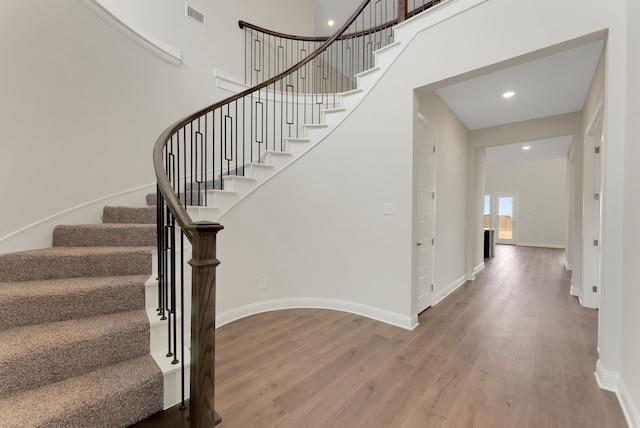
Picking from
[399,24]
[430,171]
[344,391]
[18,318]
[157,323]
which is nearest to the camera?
[18,318]

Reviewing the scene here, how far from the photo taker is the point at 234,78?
4492 mm

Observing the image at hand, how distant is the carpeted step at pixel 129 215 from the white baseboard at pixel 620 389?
153 inches

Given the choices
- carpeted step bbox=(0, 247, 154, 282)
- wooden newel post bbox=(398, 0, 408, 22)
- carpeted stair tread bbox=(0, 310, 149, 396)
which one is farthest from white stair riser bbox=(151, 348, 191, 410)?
wooden newel post bbox=(398, 0, 408, 22)

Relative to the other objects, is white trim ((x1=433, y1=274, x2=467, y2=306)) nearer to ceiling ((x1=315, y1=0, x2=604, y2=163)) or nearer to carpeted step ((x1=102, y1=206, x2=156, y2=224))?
ceiling ((x1=315, y1=0, x2=604, y2=163))

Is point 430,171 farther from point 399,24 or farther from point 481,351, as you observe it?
point 481,351

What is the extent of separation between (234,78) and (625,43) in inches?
178

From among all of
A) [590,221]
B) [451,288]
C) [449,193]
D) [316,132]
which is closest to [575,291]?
[590,221]

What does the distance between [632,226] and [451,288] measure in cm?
282

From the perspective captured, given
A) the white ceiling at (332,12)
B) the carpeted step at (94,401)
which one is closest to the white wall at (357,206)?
the carpeted step at (94,401)

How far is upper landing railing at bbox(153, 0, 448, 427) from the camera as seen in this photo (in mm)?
1267

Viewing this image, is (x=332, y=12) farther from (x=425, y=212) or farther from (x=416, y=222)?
(x=416, y=222)

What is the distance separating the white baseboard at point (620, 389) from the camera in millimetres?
1538

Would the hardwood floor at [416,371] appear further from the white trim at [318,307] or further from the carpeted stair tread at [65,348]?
the carpeted stair tread at [65,348]

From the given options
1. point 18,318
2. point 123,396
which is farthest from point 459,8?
point 18,318
